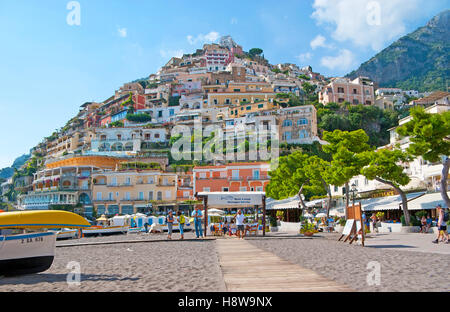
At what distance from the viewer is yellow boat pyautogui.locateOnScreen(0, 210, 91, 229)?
8266 mm

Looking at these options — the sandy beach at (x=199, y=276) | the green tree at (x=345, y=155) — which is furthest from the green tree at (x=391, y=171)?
the sandy beach at (x=199, y=276)

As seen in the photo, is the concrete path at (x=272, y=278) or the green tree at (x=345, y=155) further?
the green tree at (x=345, y=155)

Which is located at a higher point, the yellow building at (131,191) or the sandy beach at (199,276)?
the yellow building at (131,191)

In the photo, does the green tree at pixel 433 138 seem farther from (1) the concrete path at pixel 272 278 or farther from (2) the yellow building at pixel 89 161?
(2) the yellow building at pixel 89 161

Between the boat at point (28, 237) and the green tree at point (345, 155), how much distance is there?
63.7ft

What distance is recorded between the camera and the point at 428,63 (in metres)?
185

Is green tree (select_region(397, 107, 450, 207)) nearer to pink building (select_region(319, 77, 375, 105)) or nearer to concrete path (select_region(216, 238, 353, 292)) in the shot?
concrete path (select_region(216, 238, 353, 292))

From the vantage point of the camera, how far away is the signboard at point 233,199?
21.0m

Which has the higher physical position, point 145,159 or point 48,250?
point 145,159
